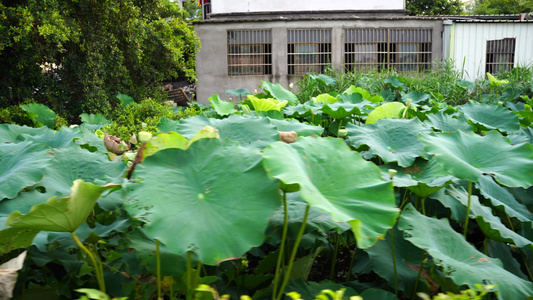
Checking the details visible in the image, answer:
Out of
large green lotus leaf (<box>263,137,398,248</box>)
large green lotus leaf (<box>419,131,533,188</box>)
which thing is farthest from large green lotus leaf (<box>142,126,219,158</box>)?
large green lotus leaf (<box>419,131,533,188</box>)

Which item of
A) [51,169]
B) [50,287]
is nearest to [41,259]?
[50,287]

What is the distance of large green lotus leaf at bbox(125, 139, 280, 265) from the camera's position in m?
0.55

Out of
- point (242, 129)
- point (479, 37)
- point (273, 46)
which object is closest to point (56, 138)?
point (242, 129)

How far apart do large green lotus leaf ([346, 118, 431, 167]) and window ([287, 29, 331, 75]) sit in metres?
10.2

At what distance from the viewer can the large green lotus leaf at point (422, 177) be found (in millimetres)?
Answer: 861

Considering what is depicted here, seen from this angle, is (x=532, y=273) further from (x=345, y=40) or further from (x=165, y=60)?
(x=345, y=40)

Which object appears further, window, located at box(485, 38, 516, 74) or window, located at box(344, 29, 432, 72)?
window, located at box(344, 29, 432, 72)

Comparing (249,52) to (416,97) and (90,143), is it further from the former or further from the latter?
(90,143)

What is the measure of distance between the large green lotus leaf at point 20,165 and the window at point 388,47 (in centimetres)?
1109

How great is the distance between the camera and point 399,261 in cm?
83

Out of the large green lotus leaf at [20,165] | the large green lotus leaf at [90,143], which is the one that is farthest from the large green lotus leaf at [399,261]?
the large green lotus leaf at [90,143]

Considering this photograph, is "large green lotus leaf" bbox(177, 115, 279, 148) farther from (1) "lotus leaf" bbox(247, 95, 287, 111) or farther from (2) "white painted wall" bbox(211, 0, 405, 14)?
(2) "white painted wall" bbox(211, 0, 405, 14)

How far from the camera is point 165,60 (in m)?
7.18

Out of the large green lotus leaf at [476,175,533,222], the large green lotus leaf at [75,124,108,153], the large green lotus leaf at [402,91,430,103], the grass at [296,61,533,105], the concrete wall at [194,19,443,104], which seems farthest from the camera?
the concrete wall at [194,19,443,104]
